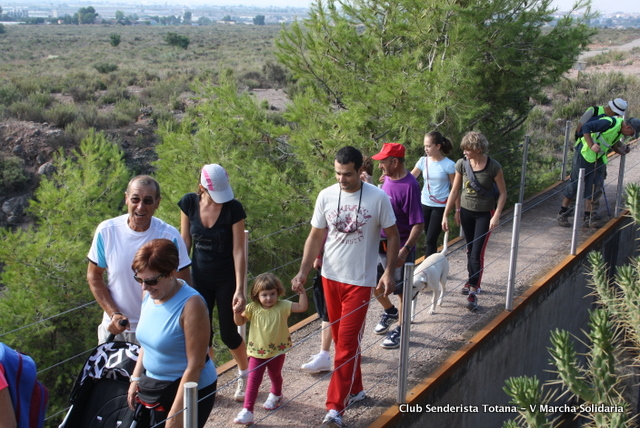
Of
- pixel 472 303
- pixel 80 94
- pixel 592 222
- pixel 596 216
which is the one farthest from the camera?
pixel 80 94

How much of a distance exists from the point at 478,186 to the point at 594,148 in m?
2.61

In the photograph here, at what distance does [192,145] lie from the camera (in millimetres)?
8914

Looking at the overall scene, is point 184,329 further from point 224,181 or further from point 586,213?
point 586,213

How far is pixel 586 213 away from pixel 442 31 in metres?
3.19

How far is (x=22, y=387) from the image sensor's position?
115 inches

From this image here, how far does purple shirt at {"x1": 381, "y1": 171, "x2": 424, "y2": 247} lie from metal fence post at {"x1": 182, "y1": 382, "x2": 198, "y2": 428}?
8.17 ft

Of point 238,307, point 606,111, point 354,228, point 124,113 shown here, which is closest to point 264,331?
point 238,307

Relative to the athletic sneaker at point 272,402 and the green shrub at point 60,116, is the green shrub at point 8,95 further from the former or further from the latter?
the athletic sneaker at point 272,402

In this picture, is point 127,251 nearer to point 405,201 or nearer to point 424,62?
point 405,201

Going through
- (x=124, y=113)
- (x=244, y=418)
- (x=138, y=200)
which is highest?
(x=138, y=200)

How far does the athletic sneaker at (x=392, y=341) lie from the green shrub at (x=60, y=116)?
1917cm

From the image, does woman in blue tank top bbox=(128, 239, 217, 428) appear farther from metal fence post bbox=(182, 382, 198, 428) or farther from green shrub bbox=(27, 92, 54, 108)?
green shrub bbox=(27, 92, 54, 108)

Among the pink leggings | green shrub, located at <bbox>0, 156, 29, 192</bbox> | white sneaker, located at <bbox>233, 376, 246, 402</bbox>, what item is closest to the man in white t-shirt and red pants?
the pink leggings

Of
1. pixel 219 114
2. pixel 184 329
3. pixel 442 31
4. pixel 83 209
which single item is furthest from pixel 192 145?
pixel 184 329
